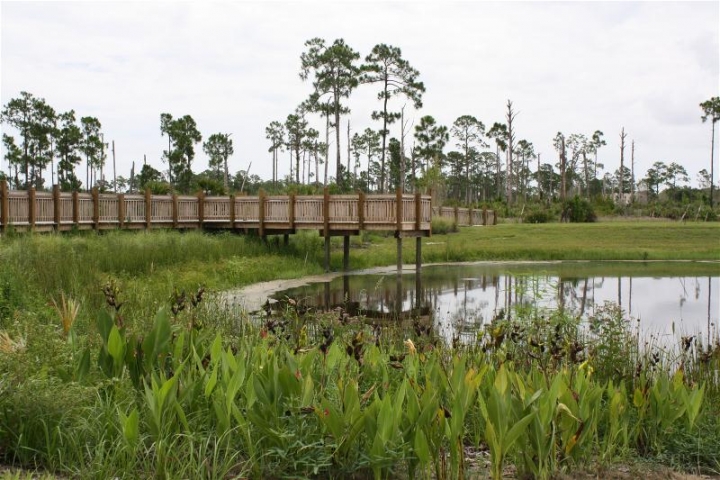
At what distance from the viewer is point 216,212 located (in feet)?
77.0

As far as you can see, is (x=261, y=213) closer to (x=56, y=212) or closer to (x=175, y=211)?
(x=175, y=211)

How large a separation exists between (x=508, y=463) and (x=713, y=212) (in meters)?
45.0

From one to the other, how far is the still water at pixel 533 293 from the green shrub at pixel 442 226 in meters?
8.68

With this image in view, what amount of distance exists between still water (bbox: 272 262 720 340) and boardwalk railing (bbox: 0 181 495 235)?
1.83m

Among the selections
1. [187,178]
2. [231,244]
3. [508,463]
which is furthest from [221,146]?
[508,463]

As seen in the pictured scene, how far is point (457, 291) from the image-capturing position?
1661cm

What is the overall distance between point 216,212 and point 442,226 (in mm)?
12671

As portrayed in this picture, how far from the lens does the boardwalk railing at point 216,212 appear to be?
62.5ft

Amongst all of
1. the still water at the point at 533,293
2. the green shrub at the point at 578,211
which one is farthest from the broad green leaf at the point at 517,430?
the green shrub at the point at 578,211

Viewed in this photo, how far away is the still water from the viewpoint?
11516 mm

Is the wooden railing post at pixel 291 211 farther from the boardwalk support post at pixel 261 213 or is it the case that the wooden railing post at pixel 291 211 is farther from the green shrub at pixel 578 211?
the green shrub at pixel 578 211

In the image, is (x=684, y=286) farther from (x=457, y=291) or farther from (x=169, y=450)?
(x=169, y=450)

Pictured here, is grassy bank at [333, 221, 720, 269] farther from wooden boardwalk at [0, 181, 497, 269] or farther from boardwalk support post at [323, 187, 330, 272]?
wooden boardwalk at [0, 181, 497, 269]

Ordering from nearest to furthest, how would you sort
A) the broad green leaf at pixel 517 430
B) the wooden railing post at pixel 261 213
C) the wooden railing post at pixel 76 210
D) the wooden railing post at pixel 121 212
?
the broad green leaf at pixel 517 430 < the wooden railing post at pixel 76 210 < the wooden railing post at pixel 121 212 < the wooden railing post at pixel 261 213
